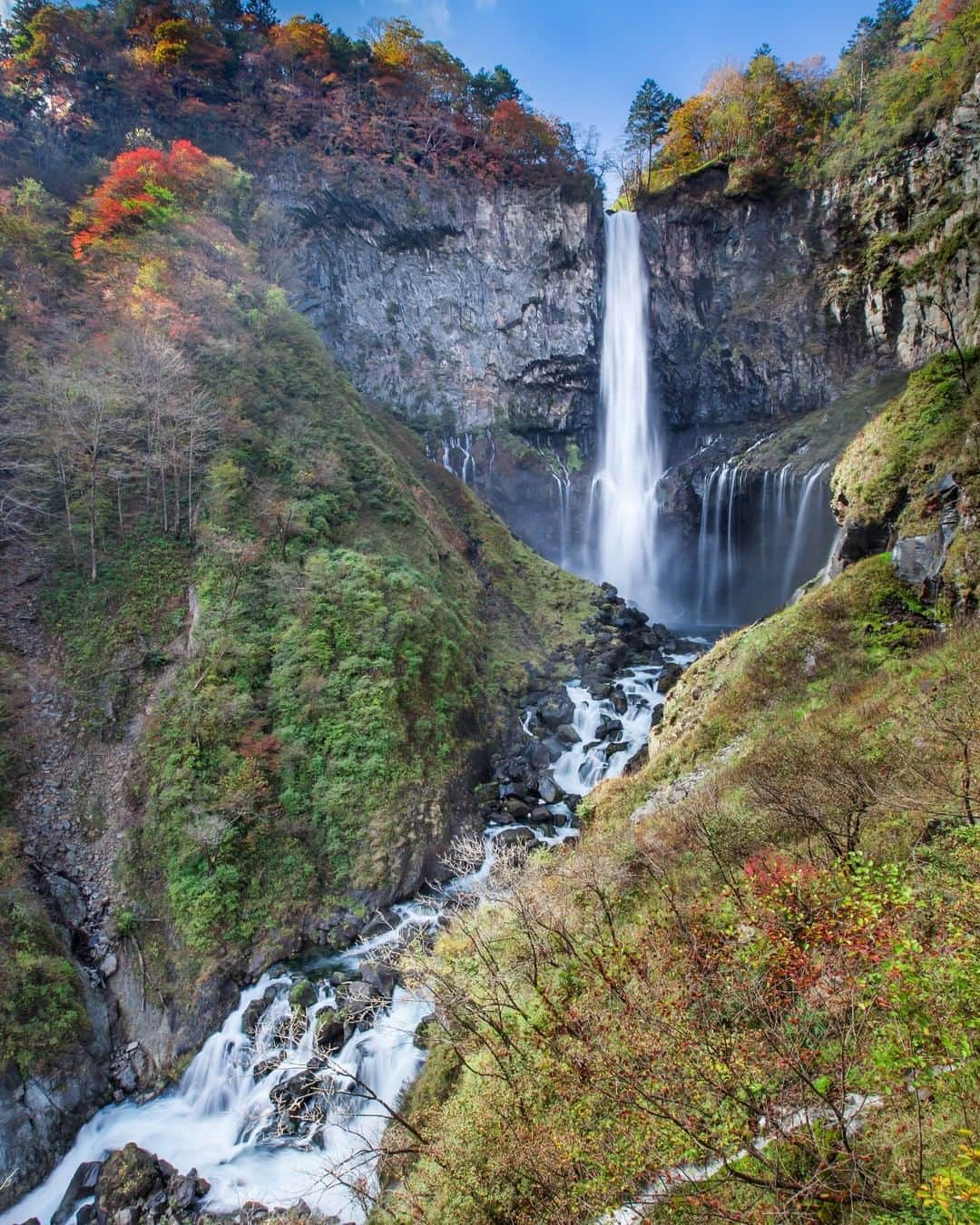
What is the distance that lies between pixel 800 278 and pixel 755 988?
39296mm

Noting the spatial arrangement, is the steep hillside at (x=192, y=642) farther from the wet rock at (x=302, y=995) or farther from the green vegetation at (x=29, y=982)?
the wet rock at (x=302, y=995)

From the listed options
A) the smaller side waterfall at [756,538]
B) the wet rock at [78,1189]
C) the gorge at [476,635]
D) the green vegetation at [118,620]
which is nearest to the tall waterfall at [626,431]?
the gorge at [476,635]

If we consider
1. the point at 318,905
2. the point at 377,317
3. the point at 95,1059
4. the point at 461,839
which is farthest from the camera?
the point at 377,317

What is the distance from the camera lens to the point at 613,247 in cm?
3750

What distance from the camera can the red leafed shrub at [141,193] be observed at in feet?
77.5

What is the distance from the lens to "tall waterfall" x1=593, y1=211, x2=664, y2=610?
3694 centimetres

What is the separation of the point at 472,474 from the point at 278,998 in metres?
31.0

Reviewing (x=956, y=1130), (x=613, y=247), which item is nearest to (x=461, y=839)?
(x=956, y=1130)

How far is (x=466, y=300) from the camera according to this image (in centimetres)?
3728

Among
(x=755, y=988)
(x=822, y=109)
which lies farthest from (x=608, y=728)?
(x=822, y=109)

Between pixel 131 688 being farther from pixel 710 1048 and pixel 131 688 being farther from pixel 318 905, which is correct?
pixel 710 1048

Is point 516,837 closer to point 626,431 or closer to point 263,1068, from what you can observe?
point 263,1068

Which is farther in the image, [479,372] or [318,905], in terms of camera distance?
[479,372]

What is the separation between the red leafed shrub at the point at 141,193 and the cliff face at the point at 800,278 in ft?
86.6
